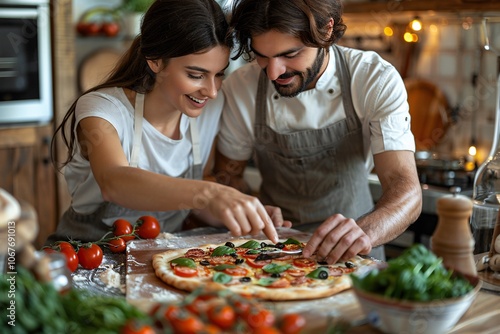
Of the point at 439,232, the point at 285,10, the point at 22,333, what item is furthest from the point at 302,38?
the point at 22,333

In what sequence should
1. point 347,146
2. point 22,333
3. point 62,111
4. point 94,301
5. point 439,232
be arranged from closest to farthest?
1. point 22,333
2. point 94,301
3. point 439,232
4. point 347,146
5. point 62,111

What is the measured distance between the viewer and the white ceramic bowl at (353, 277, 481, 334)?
1245 millimetres

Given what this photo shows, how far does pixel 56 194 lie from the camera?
403 centimetres

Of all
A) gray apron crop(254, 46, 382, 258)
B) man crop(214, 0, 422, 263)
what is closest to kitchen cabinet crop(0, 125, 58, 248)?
man crop(214, 0, 422, 263)

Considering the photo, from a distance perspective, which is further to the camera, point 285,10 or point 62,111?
point 62,111

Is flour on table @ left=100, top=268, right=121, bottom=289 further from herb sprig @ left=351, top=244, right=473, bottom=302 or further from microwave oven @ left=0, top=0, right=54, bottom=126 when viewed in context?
microwave oven @ left=0, top=0, right=54, bottom=126

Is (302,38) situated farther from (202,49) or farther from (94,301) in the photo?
(94,301)

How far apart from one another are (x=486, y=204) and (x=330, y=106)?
25.2 inches

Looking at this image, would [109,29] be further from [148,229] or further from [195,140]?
[148,229]

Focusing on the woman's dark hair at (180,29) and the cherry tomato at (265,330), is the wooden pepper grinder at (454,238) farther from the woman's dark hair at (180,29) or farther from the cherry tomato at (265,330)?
the woman's dark hair at (180,29)

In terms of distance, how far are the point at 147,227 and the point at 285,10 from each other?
0.77 m

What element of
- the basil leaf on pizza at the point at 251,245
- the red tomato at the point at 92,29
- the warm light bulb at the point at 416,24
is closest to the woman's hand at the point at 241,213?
the basil leaf on pizza at the point at 251,245

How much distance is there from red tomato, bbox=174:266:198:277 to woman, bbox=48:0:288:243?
0.16 meters

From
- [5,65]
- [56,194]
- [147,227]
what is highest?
[5,65]
